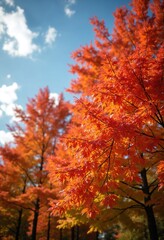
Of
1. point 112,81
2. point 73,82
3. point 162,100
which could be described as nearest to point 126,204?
point 162,100

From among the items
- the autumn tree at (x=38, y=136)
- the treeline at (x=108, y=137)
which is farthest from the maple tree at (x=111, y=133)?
the autumn tree at (x=38, y=136)

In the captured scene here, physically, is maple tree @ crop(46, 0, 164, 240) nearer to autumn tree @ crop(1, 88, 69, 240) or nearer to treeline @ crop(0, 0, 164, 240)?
treeline @ crop(0, 0, 164, 240)

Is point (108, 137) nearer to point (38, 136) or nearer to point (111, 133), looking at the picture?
point (111, 133)

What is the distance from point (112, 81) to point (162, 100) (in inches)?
49.8

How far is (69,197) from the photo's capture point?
12.4 ft

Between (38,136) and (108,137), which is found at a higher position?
(38,136)

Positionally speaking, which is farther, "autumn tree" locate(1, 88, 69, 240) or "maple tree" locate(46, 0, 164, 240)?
"autumn tree" locate(1, 88, 69, 240)

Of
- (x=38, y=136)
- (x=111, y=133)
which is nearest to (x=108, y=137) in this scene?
(x=111, y=133)

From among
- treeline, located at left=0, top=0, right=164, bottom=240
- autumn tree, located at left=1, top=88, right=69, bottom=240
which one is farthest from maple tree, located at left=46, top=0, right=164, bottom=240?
autumn tree, located at left=1, top=88, right=69, bottom=240

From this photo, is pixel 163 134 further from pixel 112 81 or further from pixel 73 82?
pixel 73 82

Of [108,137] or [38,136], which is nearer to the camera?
[108,137]

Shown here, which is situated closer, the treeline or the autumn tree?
the treeline

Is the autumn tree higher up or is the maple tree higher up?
the autumn tree

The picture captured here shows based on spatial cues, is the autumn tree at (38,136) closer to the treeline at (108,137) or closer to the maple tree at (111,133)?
the treeline at (108,137)
